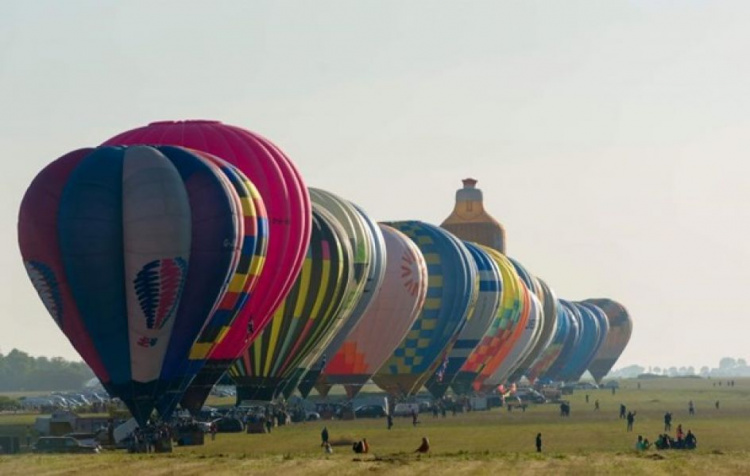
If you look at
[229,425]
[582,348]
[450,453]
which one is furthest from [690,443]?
[582,348]

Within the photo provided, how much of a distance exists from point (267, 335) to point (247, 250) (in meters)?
13.3

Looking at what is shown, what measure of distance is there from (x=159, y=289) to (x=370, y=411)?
3630 cm

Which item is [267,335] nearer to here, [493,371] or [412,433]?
[412,433]

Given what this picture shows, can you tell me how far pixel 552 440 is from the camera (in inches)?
2977

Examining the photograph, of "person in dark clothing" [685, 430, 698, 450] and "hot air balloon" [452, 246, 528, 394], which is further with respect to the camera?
"hot air balloon" [452, 246, 528, 394]

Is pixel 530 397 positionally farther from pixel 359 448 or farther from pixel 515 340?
pixel 359 448

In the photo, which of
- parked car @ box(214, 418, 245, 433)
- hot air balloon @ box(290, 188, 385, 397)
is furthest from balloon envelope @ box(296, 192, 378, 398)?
parked car @ box(214, 418, 245, 433)

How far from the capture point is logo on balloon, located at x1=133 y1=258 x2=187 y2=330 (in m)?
65.3

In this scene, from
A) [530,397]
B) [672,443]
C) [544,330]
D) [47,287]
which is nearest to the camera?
[47,287]

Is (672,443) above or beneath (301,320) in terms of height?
Answer: beneath

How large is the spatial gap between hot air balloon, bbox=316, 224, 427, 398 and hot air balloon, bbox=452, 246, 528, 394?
60.2ft

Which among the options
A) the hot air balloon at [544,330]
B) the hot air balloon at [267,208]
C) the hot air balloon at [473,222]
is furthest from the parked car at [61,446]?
the hot air balloon at [473,222]

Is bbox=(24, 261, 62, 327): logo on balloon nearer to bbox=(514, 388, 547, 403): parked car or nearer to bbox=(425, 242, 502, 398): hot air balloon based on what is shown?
bbox=(425, 242, 502, 398): hot air balloon

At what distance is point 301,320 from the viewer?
84750 millimetres
